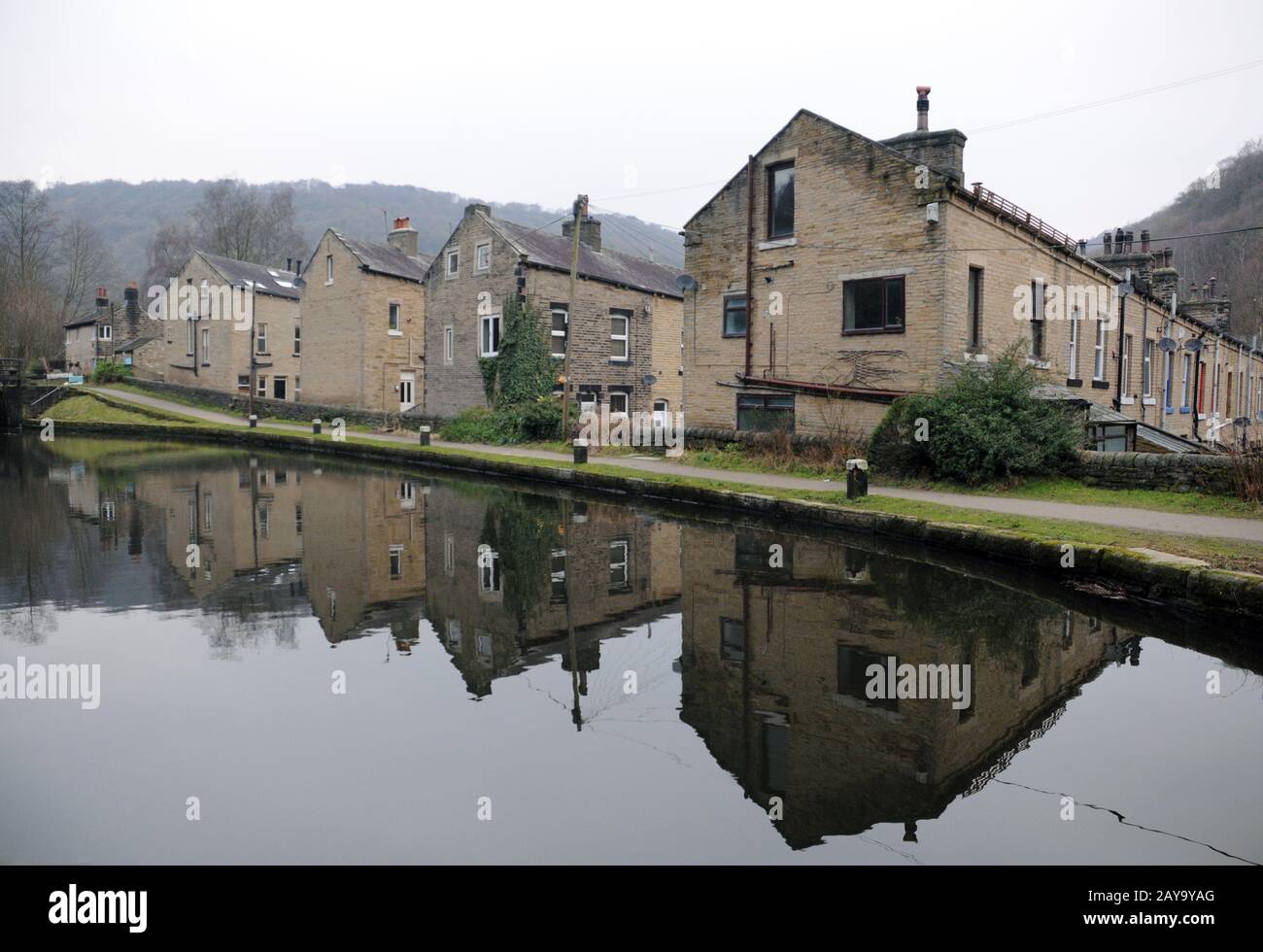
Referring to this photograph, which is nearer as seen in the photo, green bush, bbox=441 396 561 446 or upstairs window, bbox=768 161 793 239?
upstairs window, bbox=768 161 793 239

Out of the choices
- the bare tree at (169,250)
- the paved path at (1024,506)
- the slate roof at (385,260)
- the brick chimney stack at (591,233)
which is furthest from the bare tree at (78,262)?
the paved path at (1024,506)

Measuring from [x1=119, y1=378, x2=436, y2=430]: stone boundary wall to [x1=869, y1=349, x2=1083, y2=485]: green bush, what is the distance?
2078 cm

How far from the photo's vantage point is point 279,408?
3938cm

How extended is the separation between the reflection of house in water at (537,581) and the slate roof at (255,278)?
35.9 metres

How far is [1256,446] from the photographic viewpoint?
12.8 meters

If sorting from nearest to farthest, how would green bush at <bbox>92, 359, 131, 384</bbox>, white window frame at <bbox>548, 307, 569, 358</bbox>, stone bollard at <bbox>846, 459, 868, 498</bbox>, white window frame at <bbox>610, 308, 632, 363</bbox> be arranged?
A: stone bollard at <bbox>846, 459, 868, 498</bbox>
white window frame at <bbox>548, 307, 569, 358</bbox>
white window frame at <bbox>610, 308, 632, 363</bbox>
green bush at <bbox>92, 359, 131, 384</bbox>

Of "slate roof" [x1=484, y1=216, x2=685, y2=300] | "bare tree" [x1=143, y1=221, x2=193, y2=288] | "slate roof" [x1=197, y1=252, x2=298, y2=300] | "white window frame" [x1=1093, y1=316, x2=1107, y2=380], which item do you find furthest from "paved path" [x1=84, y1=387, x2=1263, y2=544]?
"bare tree" [x1=143, y1=221, x2=193, y2=288]

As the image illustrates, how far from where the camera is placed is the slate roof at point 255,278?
45.2m

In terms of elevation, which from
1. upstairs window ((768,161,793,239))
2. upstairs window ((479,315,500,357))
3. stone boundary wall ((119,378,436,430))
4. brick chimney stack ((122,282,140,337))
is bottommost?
stone boundary wall ((119,378,436,430))

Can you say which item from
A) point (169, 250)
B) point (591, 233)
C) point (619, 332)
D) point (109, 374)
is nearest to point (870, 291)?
point (619, 332)

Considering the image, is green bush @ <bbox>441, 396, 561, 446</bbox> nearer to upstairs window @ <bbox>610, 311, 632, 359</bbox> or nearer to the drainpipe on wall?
upstairs window @ <bbox>610, 311, 632, 359</bbox>

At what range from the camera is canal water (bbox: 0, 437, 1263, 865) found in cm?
416

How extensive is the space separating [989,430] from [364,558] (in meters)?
10.9

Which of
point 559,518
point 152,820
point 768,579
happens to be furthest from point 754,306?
point 152,820
